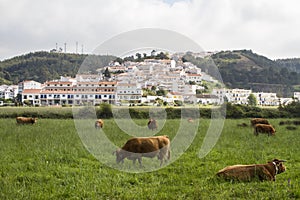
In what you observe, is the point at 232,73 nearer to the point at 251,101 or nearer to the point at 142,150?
the point at 251,101

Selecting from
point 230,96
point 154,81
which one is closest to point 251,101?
point 230,96

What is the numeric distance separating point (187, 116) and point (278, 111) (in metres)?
32.5

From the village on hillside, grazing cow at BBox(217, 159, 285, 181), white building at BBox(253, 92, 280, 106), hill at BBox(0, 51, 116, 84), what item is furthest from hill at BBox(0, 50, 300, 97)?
grazing cow at BBox(217, 159, 285, 181)

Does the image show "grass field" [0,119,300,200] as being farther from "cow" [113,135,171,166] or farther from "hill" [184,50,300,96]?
"hill" [184,50,300,96]

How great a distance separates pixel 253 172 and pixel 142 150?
146 inches

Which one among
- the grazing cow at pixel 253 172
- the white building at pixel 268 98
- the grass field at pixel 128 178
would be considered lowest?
the grass field at pixel 128 178

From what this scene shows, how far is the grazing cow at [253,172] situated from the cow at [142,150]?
287 centimetres

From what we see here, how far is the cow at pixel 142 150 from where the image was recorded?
1058 cm

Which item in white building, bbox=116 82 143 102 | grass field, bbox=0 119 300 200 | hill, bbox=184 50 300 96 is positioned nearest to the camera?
grass field, bbox=0 119 300 200

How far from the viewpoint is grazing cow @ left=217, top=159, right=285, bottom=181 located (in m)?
8.15

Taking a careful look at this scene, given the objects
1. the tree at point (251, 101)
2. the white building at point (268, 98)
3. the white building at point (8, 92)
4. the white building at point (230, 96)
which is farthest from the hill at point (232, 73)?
the white building at point (8, 92)

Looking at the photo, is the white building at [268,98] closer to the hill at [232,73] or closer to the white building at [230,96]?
the hill at [232,73]

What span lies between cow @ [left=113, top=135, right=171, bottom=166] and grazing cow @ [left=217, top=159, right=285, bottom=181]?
2871mm

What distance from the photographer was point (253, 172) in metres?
8.22
